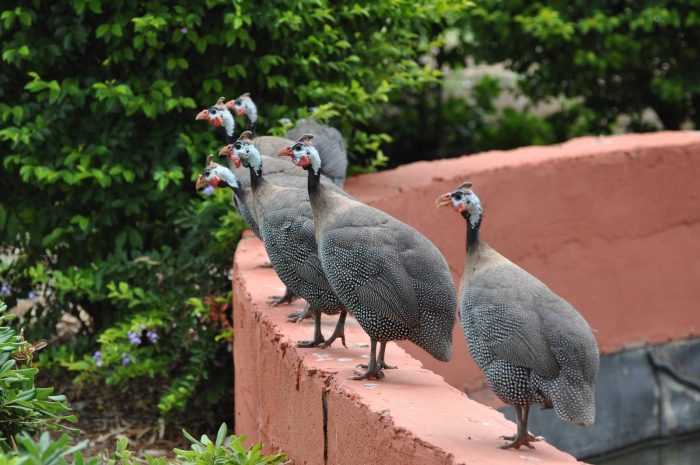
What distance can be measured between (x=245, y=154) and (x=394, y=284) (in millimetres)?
1174

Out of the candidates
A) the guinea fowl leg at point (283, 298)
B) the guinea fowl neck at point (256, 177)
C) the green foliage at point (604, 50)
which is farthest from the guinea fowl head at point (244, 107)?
the green foliage at point (604, 50)

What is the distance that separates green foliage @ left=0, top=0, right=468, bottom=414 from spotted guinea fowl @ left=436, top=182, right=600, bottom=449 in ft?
7.77

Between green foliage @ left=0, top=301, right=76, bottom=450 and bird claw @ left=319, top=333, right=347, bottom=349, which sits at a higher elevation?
green foliage @ left=0, top=301, right=76, bottom=450

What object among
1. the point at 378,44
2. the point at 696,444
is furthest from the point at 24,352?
the point at 696,444

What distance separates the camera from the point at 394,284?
400 centimetres

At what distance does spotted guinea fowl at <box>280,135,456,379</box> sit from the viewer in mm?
3992

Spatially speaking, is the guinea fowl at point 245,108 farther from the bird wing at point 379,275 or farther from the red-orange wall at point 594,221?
the bird wing at point 379,275

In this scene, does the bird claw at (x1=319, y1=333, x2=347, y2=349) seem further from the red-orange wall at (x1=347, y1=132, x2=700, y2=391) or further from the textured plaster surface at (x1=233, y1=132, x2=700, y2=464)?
the red-orange wall at (x1=347, y1=132, x2=700, y2=391)

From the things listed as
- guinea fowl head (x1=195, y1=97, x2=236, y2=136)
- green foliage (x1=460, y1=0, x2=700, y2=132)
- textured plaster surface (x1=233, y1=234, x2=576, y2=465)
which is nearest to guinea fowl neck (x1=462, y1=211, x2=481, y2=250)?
textured plaster surface (x1=233, y1=234, x2=576, y2=465)

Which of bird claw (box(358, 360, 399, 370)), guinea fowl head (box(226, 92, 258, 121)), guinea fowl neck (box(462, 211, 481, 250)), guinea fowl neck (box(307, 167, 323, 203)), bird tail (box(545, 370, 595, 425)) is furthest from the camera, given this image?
guinea fowl head (box(226, 92, 258, 121))

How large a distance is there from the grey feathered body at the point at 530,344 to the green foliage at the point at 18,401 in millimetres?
1189

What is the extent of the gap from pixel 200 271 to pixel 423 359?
46.6 inches

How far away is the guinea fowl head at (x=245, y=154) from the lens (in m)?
4.91

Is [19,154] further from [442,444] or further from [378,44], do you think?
[442,444]
